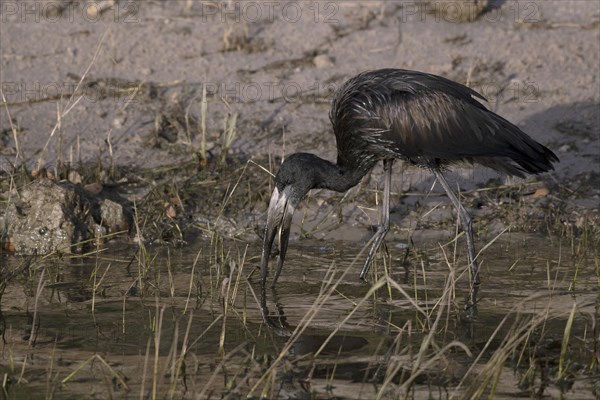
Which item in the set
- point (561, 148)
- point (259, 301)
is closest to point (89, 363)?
point (259, 301)

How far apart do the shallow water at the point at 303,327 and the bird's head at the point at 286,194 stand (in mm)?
298

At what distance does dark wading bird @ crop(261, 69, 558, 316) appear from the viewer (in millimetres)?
7680

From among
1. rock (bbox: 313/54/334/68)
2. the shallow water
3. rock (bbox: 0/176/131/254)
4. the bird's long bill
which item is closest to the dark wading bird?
the bird's long bill

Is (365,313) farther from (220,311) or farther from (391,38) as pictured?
(391,38)

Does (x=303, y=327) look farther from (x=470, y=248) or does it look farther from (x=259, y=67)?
(x=259, y=67)

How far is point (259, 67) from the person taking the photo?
10914mm

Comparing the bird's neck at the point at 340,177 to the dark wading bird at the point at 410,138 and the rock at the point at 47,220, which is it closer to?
the dark wading bird at the point at 410,138

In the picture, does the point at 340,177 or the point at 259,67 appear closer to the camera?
the point at 340,177

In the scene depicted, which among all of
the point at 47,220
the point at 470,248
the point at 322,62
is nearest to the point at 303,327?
the point at 470,248

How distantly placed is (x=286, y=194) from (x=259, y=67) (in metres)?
3.46

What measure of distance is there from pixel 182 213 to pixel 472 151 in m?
2.55

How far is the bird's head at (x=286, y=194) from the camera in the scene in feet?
25.0

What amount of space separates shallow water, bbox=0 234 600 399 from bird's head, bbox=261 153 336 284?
0.98 feet

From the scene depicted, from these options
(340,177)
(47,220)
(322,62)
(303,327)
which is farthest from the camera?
(322,62)
